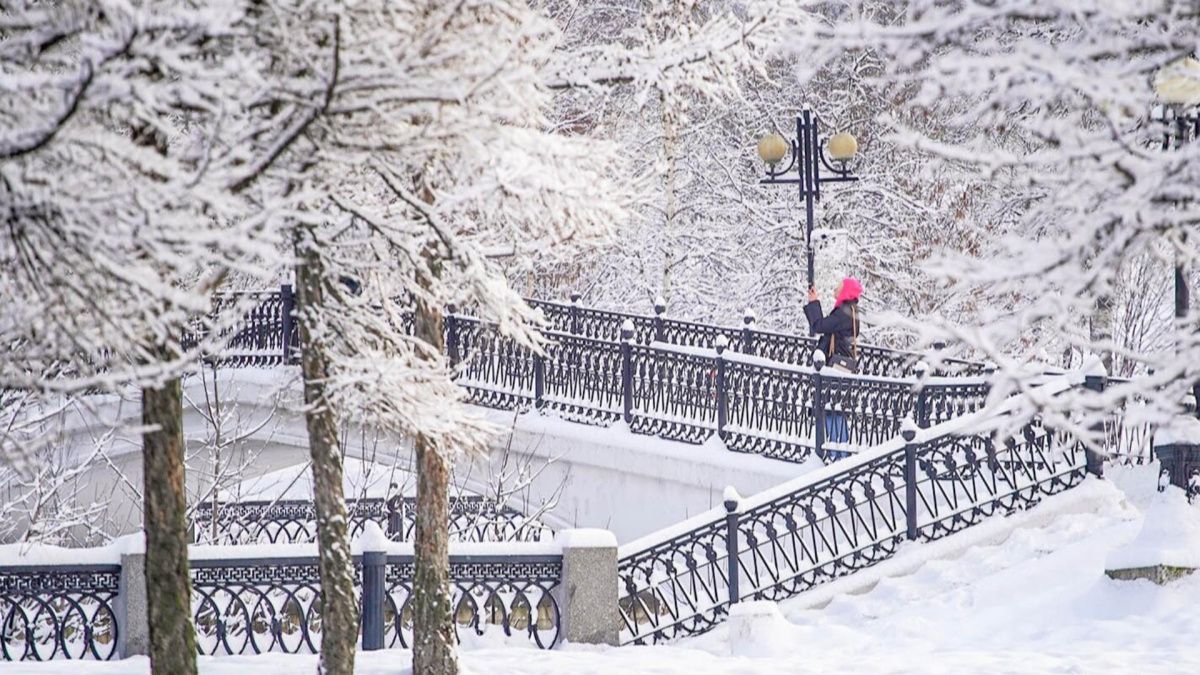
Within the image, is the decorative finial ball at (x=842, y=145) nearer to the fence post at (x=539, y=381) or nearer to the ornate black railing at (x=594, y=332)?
the ornate black railing at (x=594, y=332)

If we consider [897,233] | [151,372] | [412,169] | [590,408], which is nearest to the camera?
[151,372]

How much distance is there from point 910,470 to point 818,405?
2.60 metres

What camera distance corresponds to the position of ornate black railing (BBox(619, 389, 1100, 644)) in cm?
1408

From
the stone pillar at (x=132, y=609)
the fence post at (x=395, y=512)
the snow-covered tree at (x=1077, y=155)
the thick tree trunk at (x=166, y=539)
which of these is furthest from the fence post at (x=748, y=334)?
the snow-covered tree at (x=1077, y=155)

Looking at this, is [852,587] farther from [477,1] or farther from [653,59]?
[477,1]

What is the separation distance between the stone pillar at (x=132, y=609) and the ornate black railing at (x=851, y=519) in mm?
3698

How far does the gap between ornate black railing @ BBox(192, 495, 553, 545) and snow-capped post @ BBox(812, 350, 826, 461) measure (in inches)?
123

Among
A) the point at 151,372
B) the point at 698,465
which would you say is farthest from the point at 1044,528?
the point at 151,372

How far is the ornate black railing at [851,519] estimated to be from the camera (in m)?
14.1

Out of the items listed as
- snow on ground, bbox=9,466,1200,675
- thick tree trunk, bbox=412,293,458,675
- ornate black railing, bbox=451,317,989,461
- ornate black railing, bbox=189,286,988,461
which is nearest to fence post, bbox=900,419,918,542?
snow on ground, bbox=9,466,1200,675

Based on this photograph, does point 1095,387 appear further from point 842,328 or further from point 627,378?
point 627,378

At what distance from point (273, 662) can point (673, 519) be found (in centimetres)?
→ 693

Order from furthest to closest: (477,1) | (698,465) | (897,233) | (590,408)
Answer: (897,233), (590,408), (698,465), (477,1)

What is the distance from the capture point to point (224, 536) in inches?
748
